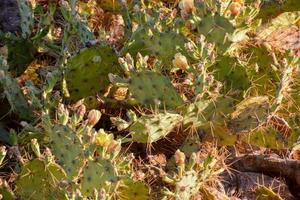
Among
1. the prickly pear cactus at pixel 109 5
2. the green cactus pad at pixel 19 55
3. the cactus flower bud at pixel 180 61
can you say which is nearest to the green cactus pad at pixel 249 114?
the cactus flower bud at pixel 180 61

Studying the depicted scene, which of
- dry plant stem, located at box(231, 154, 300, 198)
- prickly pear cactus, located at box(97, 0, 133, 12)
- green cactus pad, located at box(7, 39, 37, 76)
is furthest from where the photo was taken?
prickly pear cactus, located at box(97, 0, 133, 12)

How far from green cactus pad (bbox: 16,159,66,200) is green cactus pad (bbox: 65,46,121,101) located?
58 centimetres

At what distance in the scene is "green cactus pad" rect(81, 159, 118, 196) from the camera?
274cm

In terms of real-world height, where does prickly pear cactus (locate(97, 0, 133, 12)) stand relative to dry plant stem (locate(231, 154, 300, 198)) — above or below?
above

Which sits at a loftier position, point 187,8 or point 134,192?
point 187,8

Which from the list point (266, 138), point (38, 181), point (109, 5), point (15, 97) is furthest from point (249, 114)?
point (109, 5)

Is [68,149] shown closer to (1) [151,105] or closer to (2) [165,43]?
(1) [151,105]

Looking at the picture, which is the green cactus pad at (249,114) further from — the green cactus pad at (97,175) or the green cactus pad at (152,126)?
the green cactus pad at (97,175)

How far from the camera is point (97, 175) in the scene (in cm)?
278

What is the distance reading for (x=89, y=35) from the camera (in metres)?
3.83

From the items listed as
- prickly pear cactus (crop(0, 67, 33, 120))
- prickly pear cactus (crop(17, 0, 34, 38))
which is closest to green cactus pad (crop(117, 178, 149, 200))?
prickly pear cactus (crop(0, 67, 33, 120))

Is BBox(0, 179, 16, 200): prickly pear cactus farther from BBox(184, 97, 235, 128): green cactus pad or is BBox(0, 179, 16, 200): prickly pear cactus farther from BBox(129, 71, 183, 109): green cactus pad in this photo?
BBox(184, 97, 235, 128): green cactus pad

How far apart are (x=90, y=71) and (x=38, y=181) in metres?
0.68

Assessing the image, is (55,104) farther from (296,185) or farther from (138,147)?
(296,185)
